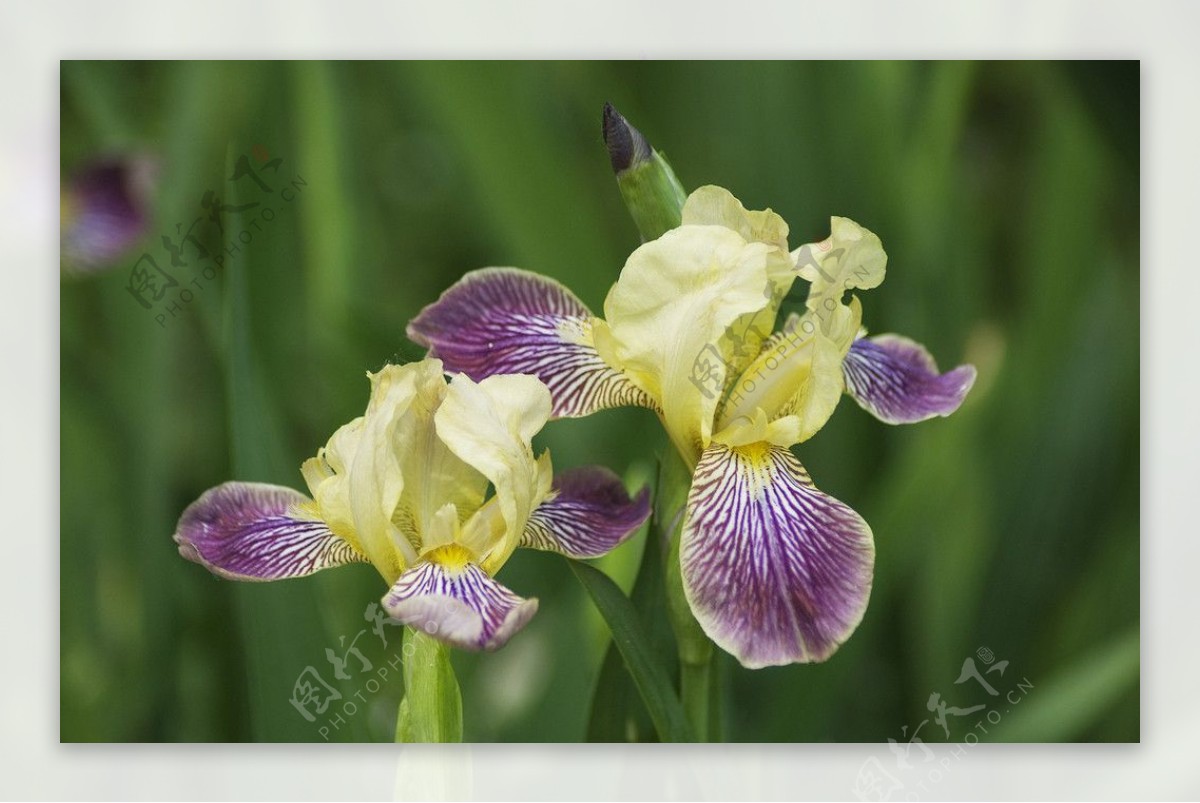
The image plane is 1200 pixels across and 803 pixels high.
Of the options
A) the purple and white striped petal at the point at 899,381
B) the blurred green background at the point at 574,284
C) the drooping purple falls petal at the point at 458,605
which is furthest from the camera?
the blurred green background at the point at 574,284

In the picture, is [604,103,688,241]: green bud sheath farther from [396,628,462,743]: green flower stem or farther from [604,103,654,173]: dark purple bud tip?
[396,628,462,743]: green flower stem

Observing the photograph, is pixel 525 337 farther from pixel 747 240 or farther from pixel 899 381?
pixel 899 381

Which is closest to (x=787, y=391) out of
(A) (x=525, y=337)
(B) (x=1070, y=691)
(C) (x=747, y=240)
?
(C) (x=747, y=240)

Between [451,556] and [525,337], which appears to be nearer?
[451,556]

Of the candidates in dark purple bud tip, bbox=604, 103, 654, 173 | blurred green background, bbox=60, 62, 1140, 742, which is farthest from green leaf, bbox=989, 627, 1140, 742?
dark purple bud tip, bbox=604, 103, 654, 173

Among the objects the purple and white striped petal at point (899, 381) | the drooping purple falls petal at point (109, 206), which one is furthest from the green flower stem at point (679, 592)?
the drooping purple falls petal at point (109, 206)

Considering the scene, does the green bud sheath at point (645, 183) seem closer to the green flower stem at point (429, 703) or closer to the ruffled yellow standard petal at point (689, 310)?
the ruffled yellow standard petal at point (689, 310)
